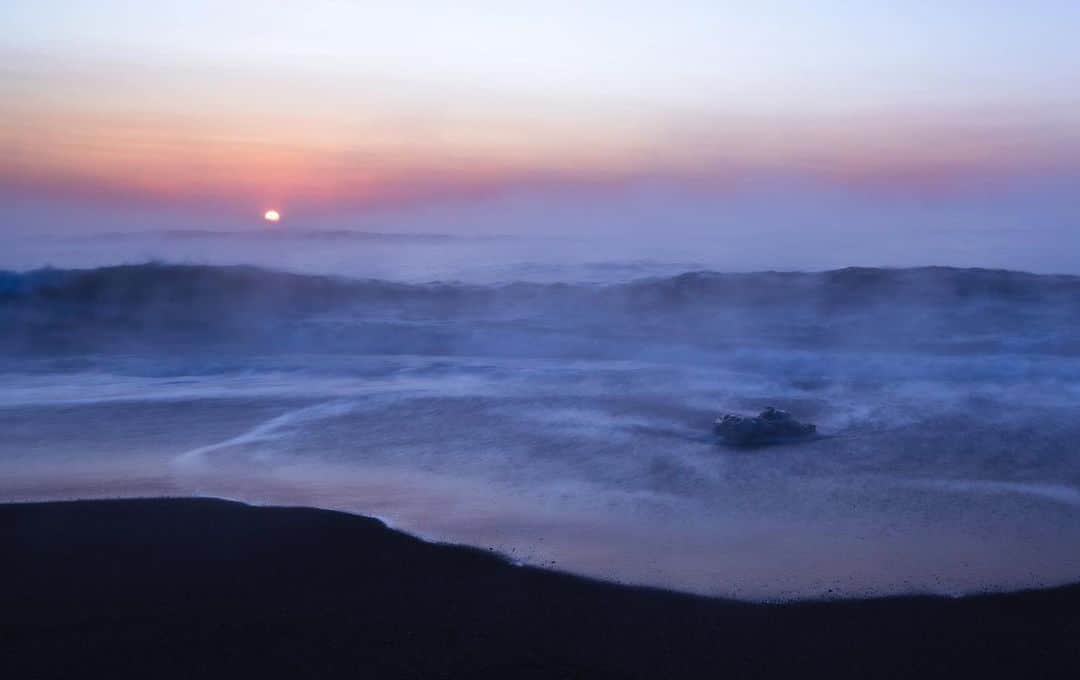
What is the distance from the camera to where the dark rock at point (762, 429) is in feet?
22.4

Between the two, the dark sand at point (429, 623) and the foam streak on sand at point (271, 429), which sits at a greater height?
the foam streak on sand at point (271, 429)

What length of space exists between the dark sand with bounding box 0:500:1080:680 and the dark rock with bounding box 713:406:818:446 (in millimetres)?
2832

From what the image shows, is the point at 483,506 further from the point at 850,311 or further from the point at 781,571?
the point at 850,311

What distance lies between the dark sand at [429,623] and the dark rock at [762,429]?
9.29 ft

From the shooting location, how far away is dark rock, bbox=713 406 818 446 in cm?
683

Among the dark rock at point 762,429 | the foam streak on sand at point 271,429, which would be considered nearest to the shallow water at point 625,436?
the foam streak on sand at point 271,429

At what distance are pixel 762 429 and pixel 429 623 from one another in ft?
12.3

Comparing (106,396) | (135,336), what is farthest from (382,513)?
(135,336)

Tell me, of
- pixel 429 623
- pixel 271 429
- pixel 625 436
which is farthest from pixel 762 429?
pixel 271 429

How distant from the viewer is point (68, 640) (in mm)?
3678

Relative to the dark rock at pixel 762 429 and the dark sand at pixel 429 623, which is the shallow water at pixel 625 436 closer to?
the dark rock at pixel 762 429

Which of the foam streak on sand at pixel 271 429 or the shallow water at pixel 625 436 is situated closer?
the shallow water at pixel 625 436

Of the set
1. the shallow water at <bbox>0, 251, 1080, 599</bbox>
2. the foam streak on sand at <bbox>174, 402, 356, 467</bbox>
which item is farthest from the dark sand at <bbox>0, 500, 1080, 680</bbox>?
the foam streak on sand at <bbox>174, 402, 356, 467</bbox>

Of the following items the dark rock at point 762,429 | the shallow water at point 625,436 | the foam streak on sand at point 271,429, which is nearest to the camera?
the shallow water at point 625,436
